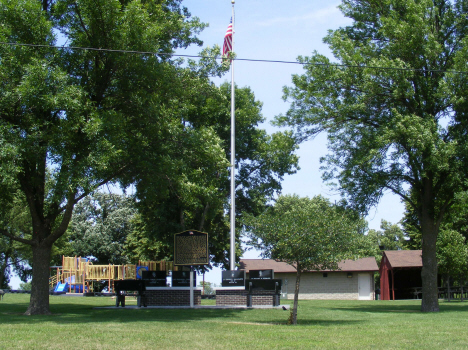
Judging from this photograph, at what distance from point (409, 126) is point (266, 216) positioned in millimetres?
8941

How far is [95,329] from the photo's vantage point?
11.8 meters

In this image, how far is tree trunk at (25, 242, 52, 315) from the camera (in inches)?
667

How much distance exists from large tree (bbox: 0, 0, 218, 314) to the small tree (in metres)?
5.10

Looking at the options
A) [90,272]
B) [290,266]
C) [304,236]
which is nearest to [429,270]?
[304,236]

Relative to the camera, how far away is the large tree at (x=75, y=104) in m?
15.2

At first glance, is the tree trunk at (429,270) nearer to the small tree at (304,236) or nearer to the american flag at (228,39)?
the small tree at (304,236)

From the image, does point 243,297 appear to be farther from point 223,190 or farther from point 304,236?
point 223,190

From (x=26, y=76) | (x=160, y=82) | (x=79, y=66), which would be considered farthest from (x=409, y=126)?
(x=26, y=76)

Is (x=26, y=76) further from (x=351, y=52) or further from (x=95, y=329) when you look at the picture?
(x=351, y=52)

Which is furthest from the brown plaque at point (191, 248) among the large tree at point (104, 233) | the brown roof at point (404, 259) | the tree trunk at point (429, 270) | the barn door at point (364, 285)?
the large tree at point (104, 233)

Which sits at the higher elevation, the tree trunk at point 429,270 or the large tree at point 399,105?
the large tree at point 399,105

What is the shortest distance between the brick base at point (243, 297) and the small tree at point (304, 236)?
30.2ft

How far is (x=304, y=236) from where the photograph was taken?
13.5 metres

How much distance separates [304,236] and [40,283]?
962 cm
